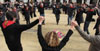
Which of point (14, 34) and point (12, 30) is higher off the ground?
point (12, 30)

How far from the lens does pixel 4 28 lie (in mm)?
3111

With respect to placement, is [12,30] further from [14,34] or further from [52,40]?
[52,40]

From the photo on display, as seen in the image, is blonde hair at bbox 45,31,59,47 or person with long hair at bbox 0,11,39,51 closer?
blonde hair at bbox 45,31,59,47

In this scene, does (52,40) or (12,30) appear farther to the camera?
(12,30)

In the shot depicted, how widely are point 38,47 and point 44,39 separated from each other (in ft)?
11.3

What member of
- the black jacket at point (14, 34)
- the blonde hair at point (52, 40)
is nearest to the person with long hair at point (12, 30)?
the black jacket at point (14, 34)

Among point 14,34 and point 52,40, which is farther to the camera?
point 14,34

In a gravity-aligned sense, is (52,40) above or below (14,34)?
above

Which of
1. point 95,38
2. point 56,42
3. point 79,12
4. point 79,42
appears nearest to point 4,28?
point 56,42

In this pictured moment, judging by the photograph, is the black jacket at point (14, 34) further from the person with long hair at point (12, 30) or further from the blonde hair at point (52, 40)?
the blonde hair at point (52, 40)

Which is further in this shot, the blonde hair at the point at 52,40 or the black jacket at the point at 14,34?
the black jacket at the point at 14,34

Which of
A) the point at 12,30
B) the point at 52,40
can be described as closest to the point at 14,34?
the point at 12,30

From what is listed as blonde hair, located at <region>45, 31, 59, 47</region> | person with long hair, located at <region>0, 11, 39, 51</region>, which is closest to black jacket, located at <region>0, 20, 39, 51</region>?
person with long hair, located at <region>0, 11, 39, 51</region>

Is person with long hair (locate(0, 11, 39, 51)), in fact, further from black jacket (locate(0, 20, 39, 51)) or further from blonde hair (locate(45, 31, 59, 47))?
blonde hair (locate(45, 31, 59, 47))
